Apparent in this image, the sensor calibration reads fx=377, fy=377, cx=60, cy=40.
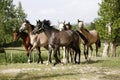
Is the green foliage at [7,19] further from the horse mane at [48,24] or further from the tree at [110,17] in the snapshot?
the horse mane at [48,24]

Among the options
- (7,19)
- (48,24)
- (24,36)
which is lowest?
(24,36)

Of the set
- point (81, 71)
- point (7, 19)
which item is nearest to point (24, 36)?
point (81, 71)

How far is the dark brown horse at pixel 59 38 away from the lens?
782 inches

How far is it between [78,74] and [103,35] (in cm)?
1777

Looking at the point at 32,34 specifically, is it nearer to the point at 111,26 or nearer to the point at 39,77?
the point at 39,77

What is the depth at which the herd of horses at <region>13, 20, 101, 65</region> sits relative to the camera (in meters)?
19.9

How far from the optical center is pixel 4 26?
60125 mm

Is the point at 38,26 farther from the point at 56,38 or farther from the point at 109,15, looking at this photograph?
the point at 109,15

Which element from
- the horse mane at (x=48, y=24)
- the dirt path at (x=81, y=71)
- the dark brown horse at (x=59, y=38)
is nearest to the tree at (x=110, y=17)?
the dark brown horse at (x=59, y=38)

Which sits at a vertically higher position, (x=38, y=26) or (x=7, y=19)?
(x=7, y=19)

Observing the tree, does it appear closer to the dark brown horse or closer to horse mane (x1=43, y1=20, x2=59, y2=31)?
the dark brown horse

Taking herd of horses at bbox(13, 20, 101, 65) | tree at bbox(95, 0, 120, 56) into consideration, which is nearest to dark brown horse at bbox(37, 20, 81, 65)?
herd of horses at bbox(13, 20, 101, 65)

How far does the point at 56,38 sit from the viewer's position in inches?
783

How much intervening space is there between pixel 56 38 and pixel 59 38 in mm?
161
